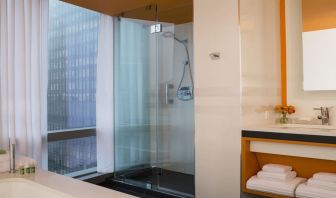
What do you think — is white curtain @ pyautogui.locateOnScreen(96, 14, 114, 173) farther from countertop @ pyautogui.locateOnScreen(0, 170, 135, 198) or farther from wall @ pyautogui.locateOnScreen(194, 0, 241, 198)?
countertop @ pyautogui.locateOnScreen(0, 170, 135, 198)

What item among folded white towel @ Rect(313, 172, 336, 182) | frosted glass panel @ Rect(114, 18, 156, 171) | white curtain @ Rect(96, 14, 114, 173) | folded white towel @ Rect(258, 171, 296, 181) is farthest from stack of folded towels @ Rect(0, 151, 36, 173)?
frosted glass panel @ Rect(114, 18, 156, 171)

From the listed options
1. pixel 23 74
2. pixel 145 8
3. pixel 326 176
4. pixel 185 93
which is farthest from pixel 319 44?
pixel 23 74

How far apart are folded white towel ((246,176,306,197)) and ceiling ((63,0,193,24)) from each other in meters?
1.98

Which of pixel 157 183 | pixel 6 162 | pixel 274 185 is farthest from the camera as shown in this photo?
pixel 157 183

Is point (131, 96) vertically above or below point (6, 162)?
above

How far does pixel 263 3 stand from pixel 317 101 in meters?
0.97

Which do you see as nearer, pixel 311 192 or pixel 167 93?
pixel 311 192

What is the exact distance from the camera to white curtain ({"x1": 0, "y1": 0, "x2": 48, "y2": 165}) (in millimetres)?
2750

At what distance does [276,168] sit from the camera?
7.24 feet

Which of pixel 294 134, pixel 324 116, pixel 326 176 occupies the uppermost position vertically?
pixel 324 116

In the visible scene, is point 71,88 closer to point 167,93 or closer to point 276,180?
point 167,93

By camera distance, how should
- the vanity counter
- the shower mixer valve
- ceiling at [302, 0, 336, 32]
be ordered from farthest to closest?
the shower mixer valve < ceiling at [302, 0, 336, 32] < the vanity counter

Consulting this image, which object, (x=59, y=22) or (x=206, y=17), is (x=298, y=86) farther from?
(x=59, y=22)

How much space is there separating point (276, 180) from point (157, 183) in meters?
1.65
